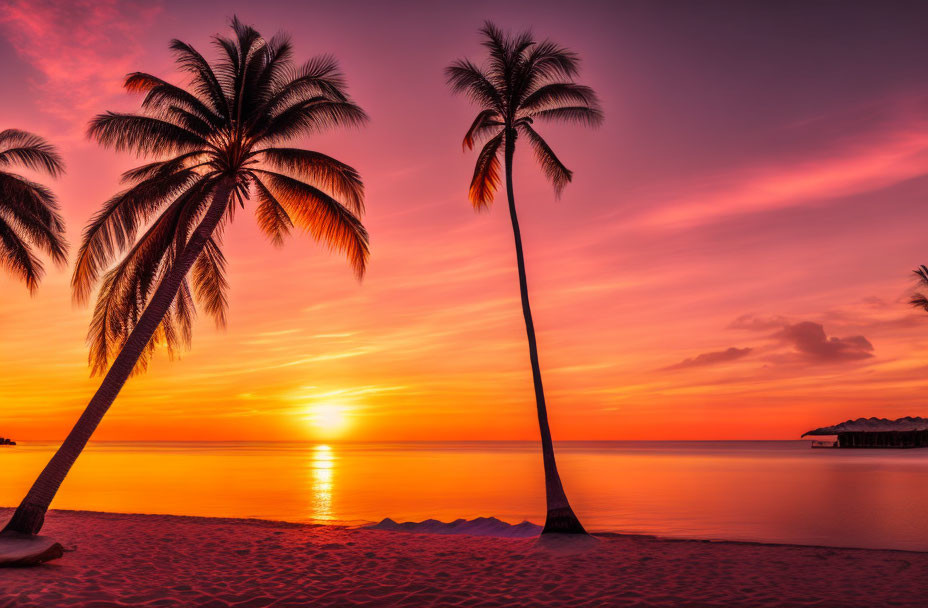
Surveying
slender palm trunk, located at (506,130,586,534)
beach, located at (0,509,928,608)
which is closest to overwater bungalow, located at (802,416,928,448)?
slender palm trunk, located at (506,130,586,534)

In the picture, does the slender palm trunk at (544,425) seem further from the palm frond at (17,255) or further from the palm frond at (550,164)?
the palm frond at (17,255)

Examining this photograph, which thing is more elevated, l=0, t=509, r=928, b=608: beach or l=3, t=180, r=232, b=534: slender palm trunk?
l=3, t=180, r=232, b=534: slender palm trunk

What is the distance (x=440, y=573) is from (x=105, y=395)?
7.74 meters

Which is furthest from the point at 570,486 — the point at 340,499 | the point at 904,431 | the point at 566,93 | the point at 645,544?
the point at 904,431

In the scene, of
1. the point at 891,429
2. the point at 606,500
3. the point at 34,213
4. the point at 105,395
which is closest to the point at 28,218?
the point at 34,213

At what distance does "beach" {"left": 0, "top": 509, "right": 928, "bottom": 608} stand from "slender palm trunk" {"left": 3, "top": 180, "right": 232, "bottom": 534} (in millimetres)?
1150

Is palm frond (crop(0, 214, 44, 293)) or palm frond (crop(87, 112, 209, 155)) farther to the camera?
palm frond (crop(0, 214, 44, 293))

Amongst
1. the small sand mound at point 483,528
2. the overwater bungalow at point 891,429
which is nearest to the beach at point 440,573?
the small sand mound at point 483,528

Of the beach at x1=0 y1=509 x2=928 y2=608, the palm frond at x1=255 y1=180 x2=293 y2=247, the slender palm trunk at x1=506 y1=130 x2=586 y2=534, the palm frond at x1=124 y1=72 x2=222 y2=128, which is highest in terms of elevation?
the palm frond at x1=124 y1=72 x2=222 y2=128

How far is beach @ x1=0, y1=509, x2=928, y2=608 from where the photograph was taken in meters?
9.68

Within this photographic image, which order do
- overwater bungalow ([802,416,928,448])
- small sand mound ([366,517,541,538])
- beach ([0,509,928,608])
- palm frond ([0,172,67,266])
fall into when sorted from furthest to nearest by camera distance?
overwater bungalow ([802,416,928,448]), palm frond ([0,172,67,266]), small sand mound ([366,517,541,538]), beach ([0,509,928,608])

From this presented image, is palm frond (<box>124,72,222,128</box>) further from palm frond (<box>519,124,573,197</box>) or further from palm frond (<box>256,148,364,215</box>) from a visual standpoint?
palm frond (<box>519,124,573,197</box>)

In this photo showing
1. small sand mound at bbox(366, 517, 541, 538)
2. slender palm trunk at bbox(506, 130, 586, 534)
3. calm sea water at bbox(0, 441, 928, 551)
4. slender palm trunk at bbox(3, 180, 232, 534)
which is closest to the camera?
slender palm trunk at bbox(3, 180, 232, 534)

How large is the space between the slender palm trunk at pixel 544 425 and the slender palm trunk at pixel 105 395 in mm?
6973
